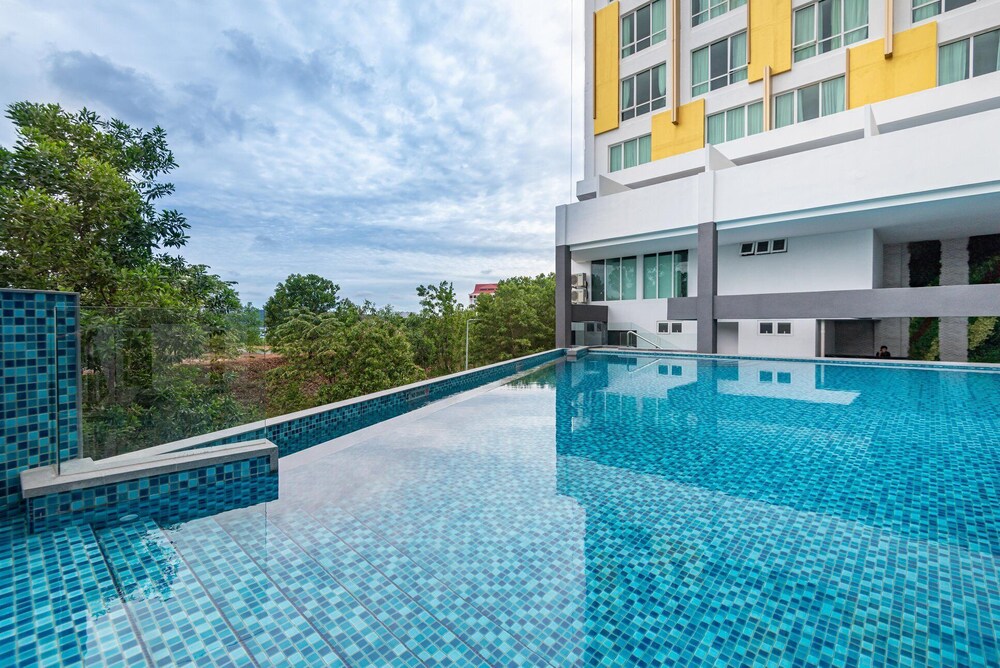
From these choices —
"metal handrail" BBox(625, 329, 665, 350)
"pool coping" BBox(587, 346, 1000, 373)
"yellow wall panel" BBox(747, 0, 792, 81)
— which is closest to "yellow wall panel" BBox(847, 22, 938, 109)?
"yellow wall panel" BBox(747, 0, 792, 81)

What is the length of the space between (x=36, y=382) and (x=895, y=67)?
20949 mm

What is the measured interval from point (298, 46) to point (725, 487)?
21.7 metres

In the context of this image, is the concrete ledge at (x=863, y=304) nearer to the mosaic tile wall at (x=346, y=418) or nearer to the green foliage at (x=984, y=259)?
the green foliage at (x=984, y=259)

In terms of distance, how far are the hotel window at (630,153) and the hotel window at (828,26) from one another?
5.67 m

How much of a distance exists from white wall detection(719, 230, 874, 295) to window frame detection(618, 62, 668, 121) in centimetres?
667

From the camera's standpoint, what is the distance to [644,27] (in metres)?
19.8

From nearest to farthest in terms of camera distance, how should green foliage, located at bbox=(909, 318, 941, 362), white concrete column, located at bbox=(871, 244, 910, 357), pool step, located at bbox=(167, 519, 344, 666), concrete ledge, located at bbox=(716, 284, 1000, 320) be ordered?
pool step, located at bbox=(167, 519, 344, 666) < concrete ledge, located at bbox=(716, 284, 1000, 320) < green foliage, located at bbox=(909, 318, 941, 362) < white concrete column, located at bbox=(871, 244, 910, 357)

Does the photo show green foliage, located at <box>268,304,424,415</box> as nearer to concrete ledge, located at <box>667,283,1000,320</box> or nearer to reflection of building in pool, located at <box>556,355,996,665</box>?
concrete ledge, located at <box>667,283,1000,320</box>

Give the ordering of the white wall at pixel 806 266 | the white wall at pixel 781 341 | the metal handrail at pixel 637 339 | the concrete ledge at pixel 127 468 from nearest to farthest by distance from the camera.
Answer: the concrete ledge at pixel 127 468 < the white wall at pixel 806 266 < the white wall at pixel 781 341 < the metal handrail at pixel 637 339

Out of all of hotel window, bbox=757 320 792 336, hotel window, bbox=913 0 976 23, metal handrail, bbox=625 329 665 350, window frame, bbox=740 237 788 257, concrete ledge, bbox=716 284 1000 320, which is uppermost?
hotel window, bbox=913 0 976 23

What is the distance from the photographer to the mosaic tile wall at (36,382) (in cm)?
310

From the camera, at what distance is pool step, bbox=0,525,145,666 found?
1.93 metres

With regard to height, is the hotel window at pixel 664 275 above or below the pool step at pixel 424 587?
above

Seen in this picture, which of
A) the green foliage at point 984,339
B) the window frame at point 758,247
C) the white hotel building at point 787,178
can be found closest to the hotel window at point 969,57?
the white hotel building at point 787,178
